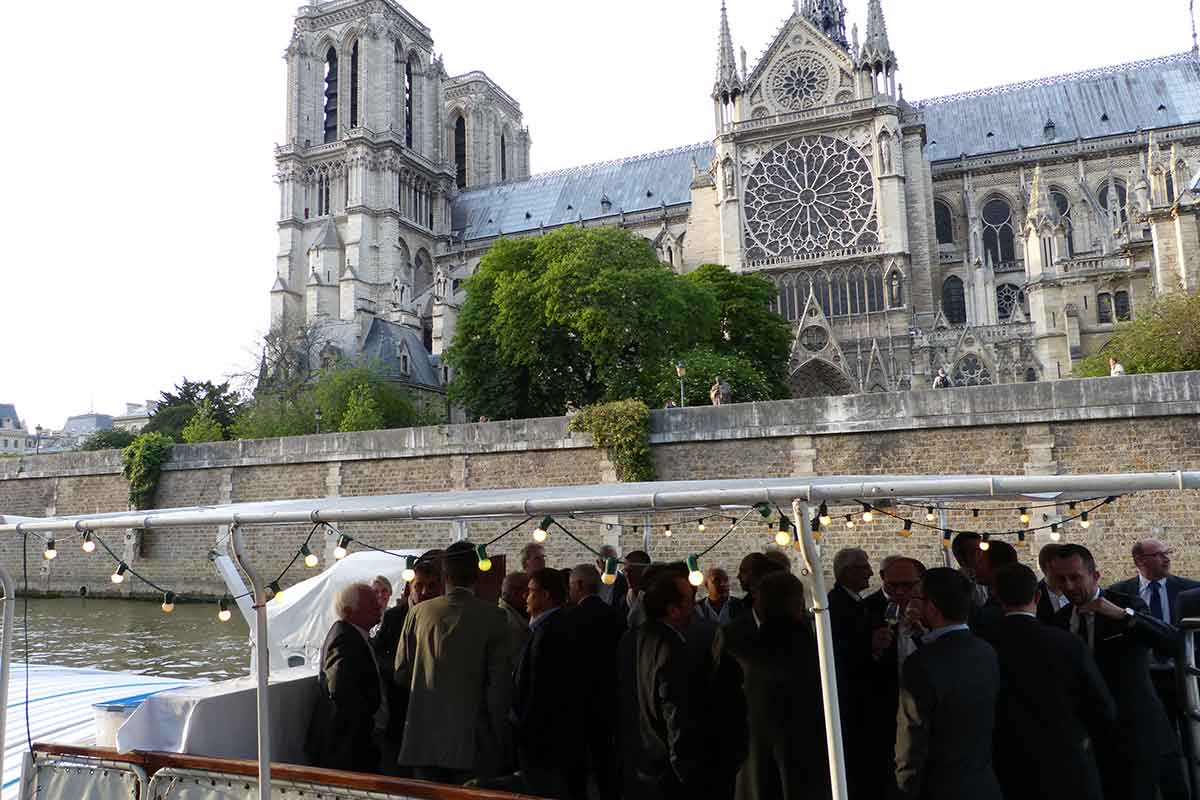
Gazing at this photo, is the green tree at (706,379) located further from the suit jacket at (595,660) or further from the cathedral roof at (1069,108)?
the cathedral roof at (1069,108)

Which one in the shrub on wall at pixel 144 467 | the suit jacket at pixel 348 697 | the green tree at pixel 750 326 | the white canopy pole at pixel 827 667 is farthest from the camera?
the green tree at pixel 750 326

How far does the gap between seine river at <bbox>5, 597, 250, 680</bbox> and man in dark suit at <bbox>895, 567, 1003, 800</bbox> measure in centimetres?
1095

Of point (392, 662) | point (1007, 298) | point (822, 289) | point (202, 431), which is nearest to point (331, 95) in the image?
point (202, 431)

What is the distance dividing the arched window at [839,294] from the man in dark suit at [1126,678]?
3517 centimetres

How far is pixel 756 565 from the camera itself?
511 cm

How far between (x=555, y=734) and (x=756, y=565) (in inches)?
58.9

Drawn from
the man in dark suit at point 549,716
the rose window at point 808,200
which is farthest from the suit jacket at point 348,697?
the rose window at point 808,200

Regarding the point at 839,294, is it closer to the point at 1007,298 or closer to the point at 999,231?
the point at 1007,298

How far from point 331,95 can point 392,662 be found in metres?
55.8

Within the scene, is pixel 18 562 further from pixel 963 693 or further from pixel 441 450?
pixel 963 693

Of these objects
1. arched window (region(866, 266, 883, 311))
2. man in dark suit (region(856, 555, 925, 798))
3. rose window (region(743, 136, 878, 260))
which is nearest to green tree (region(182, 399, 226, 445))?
rose window (region(743, 136, 878, 260))

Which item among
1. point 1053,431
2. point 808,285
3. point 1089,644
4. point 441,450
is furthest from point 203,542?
point 808,285

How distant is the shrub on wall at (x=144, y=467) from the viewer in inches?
961

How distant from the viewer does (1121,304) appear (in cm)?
2961
